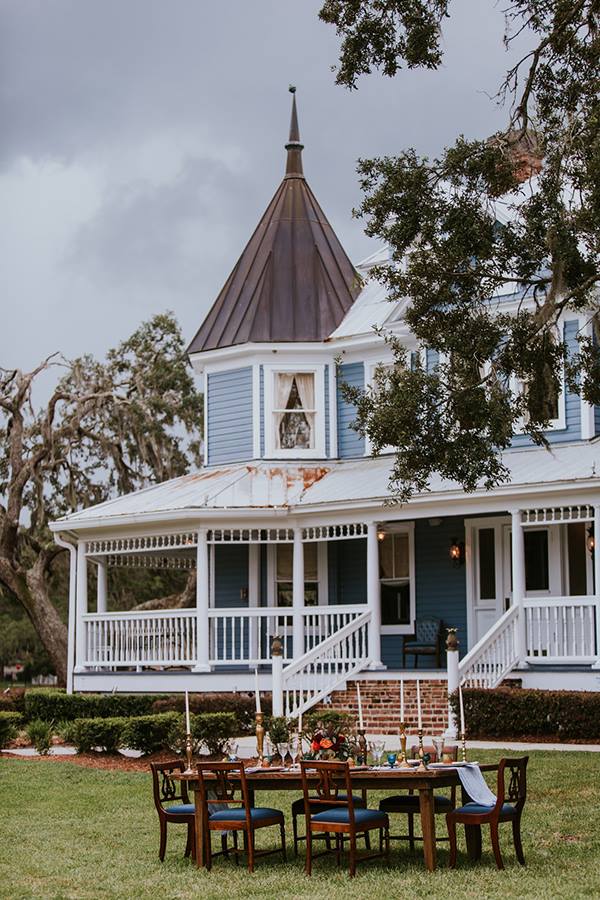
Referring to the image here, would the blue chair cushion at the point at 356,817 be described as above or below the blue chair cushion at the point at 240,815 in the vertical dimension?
above

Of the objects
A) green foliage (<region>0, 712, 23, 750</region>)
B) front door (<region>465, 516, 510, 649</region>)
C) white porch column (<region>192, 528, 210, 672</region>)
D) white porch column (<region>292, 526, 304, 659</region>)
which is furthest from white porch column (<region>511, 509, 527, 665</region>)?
green foliage (<region>0, 712, 23, 750</region>)

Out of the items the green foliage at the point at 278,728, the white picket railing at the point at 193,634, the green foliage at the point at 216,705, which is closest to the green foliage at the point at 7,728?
the green foliage at the point at 216,705

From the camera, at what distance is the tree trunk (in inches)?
1283

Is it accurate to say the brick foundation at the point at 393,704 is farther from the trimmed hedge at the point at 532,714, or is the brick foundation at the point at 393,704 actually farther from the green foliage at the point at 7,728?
the green foliage at the point at 7,728

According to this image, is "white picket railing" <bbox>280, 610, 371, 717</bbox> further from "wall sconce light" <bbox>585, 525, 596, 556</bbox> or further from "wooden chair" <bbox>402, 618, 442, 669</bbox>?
"wall sconce light" <bbox>585, 525, 596, 556</bbox>

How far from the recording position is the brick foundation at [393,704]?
2041 cm

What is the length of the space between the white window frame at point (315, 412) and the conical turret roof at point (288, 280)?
54cm

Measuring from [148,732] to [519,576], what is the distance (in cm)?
611

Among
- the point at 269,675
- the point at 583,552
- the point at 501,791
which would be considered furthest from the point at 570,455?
the point at 501,791

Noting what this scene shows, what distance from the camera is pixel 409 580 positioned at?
80.6 ft

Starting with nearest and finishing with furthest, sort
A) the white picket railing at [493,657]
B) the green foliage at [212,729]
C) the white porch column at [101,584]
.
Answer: the green foliage at [212,729]
the white picket railing at [493,657]
the white porch column at [101,584]

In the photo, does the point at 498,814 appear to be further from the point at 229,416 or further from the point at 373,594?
the point at 229,416

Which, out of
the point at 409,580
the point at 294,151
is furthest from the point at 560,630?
the point at 294,151

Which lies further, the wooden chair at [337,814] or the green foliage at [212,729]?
the green foliage at [212,729]
